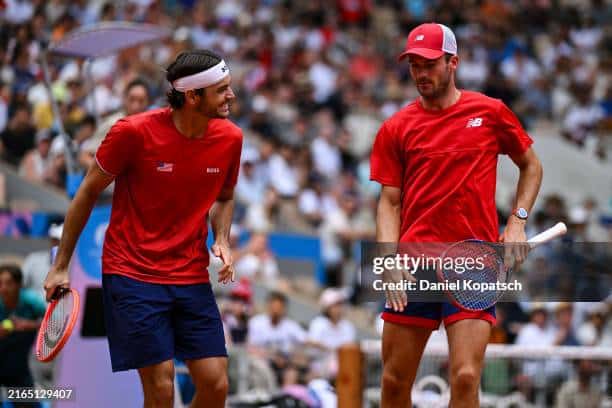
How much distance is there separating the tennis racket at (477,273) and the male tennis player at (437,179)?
66 millimetres

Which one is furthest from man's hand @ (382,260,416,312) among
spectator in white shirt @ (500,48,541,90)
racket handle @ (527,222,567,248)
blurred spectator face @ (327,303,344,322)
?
spectator in white shirt @ (500,48,541,90)

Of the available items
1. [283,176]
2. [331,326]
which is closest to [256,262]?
[331,326]

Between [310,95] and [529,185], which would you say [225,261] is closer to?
[529,185]

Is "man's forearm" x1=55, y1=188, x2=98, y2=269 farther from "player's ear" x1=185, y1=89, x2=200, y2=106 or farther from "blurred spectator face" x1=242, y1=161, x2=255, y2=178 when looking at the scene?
"blurred spectator face" x1=242, y1=161, x2=255, y2=178

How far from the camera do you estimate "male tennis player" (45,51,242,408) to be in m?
6.70

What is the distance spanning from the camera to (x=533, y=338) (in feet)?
45.2

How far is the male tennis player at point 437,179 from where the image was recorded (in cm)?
680

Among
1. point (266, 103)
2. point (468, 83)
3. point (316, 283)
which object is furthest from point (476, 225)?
point (468, 83)

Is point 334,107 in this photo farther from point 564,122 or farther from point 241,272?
point 241,272

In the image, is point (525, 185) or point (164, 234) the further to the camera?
point (525, 185)

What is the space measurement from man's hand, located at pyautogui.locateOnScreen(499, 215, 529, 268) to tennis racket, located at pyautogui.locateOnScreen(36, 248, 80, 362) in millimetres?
2246

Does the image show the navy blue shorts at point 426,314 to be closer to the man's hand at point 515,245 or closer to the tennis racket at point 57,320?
the man's hand at point 515,245

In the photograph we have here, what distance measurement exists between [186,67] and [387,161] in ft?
3.90

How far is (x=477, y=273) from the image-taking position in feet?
22.1
